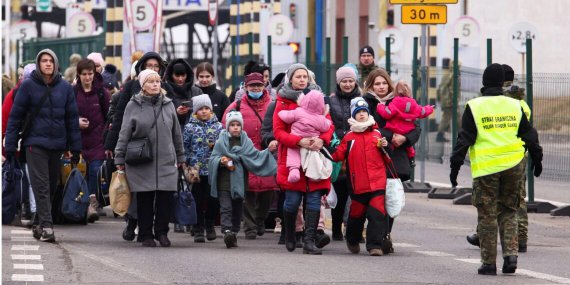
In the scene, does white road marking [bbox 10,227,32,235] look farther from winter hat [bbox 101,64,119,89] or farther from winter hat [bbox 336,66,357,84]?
winter hat [bbox 336,66,357,84]

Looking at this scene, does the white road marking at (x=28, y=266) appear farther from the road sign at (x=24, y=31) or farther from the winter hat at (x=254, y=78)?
the road sign at (x=24, y=31)

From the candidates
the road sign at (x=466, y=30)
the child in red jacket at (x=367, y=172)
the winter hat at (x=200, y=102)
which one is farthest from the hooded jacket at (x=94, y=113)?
the road sign at (x=466, y=30)

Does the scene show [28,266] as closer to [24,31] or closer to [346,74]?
[346,74]

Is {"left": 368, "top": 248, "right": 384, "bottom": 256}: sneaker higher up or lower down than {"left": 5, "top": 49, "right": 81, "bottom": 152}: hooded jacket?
lower down

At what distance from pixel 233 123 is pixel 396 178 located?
1805 mm

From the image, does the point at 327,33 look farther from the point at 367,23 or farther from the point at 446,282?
the point at 446,282

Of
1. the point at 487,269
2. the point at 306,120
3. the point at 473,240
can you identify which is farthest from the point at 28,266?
the point at 473,240

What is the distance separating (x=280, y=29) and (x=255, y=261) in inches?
1344

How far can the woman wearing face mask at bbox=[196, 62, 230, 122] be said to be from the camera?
18.2m

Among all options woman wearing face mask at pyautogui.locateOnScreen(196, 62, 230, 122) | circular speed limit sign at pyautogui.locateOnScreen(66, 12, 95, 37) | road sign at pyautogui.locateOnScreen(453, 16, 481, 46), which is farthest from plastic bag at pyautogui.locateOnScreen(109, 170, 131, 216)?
circular speed limit sign at pyautogui.locateOnScreen(66, 12, 95, 37)

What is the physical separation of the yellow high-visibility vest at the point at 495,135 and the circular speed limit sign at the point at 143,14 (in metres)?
15.4

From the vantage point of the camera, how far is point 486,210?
14.0m

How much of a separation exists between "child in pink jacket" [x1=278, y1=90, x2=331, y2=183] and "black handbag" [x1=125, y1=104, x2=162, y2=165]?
1.24 metres

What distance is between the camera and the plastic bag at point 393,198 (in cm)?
1574
